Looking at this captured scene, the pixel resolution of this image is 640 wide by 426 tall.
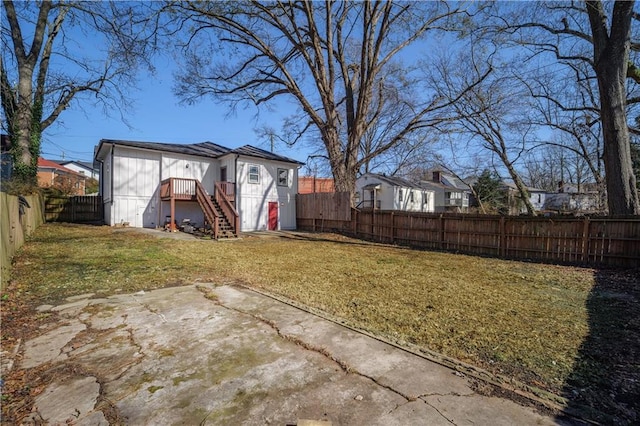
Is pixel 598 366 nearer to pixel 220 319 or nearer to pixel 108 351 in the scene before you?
pixel 220 319

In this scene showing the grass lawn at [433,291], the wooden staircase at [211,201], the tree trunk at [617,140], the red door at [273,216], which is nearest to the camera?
the grass lawn at [433,291]

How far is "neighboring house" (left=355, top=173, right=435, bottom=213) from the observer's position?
30.2m

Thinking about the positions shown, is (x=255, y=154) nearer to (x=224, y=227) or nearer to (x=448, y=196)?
(x=224, y=227)

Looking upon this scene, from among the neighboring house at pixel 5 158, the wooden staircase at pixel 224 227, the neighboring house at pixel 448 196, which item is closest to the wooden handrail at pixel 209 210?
the wooden staircase at pixel 224 227

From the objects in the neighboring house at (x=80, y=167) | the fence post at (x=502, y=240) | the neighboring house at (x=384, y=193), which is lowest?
the fence post at (x=502, y=240)

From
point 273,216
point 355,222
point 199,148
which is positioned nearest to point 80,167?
point 199,148

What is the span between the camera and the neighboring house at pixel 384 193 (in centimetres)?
3023

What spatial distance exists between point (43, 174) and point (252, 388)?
45.3 metres

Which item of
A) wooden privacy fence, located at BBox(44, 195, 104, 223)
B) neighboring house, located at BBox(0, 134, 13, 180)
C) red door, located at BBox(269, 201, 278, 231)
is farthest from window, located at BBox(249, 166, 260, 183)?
neighboring house, located at BBox(0, 134, 13, 180)

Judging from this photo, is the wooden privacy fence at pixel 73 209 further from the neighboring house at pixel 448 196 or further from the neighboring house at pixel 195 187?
the neighboring house at pixel 448 196

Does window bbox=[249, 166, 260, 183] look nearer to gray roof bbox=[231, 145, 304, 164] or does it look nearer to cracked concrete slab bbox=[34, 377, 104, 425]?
gray roof bbox=[231, 145, 304, 164]

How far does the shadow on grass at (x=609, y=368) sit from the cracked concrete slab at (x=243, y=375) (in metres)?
0.51

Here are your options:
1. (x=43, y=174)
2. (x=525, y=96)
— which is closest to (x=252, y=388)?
(x=525, y=96)

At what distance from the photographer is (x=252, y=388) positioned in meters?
2.46
